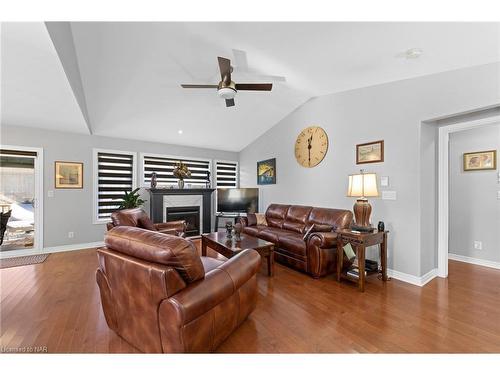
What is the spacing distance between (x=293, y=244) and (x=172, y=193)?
330cm

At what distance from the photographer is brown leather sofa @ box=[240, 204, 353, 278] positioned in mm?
2951

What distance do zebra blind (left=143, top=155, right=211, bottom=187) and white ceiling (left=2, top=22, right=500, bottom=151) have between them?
1284 mm

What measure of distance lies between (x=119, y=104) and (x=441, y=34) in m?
4.38

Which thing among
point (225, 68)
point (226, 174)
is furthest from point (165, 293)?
point (226, 174)

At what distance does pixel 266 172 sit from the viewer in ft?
18.2

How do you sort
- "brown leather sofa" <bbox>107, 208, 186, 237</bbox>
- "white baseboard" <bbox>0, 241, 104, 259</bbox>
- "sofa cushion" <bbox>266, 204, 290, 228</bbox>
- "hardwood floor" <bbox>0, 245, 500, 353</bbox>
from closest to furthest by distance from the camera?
"hardwood floor" <bbox>0, 245, 500, 353</bbox> → "brown leather sofa" <bbox>107, 208, 186, 237</bbox> → "white baseboard" <bbox>0, 241, 104, 259</bbox> → "sofa cushion" <bbox>266, 204, 290, 228</bbox>

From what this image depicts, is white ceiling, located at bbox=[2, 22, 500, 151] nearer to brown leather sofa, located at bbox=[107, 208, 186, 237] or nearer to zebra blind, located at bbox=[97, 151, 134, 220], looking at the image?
zebra blind, located at bbox=[97, 151, 134, 220]

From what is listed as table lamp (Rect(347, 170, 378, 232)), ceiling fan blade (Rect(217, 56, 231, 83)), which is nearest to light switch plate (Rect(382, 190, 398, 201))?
table lamp (Rect(347, 170, 378, 232))

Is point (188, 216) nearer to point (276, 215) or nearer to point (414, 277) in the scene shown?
point (276, 215)

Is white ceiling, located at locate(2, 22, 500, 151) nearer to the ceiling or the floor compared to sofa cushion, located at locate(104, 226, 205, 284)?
nearer to the ceiling

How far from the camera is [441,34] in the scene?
202cm

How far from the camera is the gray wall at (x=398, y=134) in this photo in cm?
252
